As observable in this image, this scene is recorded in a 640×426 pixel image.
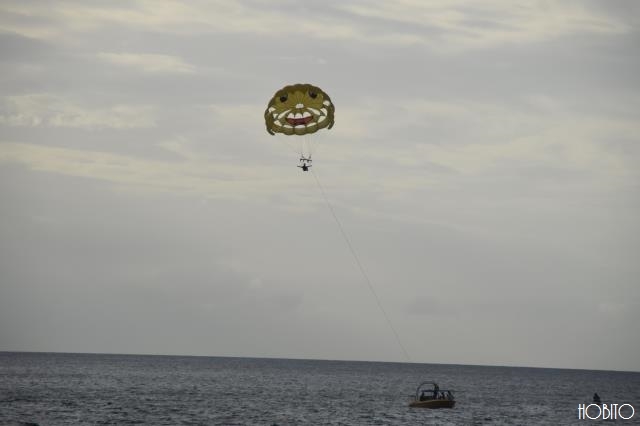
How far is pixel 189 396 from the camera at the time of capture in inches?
4080

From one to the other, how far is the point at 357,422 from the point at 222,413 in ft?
43.9

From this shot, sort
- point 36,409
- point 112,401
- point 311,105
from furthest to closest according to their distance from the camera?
point 112,401 → point 36,409 → point 311,105

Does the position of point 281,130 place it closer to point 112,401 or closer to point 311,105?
point 311,105

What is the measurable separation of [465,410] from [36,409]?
1767 inches

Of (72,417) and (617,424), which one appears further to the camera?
(617,424)

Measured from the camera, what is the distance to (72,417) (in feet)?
233

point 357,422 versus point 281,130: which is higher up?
point 281,130

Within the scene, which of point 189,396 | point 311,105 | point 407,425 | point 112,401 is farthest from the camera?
point 189,396

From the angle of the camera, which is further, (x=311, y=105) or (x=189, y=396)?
(x=189, y=396)

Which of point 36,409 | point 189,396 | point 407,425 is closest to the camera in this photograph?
A: point 407,425

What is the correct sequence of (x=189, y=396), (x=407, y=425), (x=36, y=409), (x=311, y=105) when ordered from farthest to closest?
(x=189, y=396) < (x=36, y=409) < (x=407, y=425) < (x=311, y=105)

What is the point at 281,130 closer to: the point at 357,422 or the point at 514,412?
the point at 357,422

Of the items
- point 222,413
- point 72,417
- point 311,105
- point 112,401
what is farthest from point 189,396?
point 311,105

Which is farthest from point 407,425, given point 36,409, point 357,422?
point 36,409
